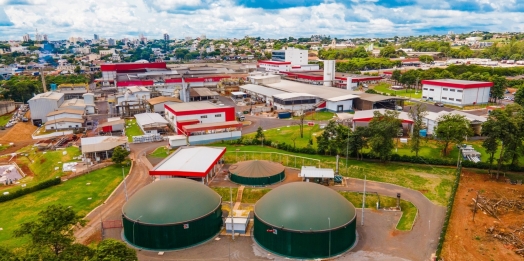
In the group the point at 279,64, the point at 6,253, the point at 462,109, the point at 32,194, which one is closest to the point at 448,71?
the point at 462,109

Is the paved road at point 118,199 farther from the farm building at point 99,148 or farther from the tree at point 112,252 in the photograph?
the tree at point 112,252

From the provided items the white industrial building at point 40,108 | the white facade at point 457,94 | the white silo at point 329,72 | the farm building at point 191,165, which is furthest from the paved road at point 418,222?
the white silo at point 329,72

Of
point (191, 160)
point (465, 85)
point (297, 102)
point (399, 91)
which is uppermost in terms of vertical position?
point (465, 85)

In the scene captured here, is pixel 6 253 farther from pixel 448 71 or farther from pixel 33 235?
pixel 448 71

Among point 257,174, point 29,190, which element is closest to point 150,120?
point 29,190

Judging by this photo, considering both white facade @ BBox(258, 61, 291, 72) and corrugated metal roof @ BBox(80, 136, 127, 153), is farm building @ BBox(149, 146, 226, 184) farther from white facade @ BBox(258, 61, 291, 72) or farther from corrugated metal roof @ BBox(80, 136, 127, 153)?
white facade @ BBox(258, 61, 291, 72)

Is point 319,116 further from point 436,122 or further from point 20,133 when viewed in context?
point 20,133

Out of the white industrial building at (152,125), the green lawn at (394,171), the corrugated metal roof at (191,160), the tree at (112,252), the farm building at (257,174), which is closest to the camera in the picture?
the tree at (112,252)
